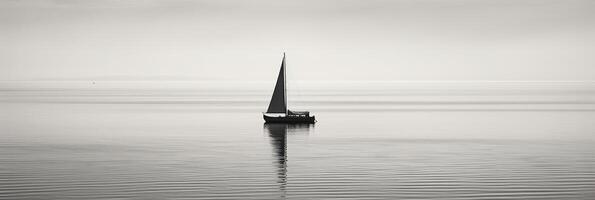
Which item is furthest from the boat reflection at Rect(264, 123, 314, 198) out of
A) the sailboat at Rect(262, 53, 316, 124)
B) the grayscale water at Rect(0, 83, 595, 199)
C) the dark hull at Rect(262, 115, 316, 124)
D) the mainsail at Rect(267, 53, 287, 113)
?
the mainsail at Rect(267, 53, 287, 113)

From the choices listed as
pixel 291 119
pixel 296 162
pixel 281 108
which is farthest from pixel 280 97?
pixel 296 162

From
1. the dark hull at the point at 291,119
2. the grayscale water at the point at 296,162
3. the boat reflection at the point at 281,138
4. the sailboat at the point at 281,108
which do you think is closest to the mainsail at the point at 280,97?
the sailboat at the point at 281,108

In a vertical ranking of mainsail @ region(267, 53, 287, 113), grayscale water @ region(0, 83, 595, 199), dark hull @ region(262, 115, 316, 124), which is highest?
mainsail @ region(267, 53, 287, 113)

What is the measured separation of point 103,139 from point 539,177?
1875 inches

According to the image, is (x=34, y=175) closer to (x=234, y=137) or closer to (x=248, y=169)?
(x=248, y=169)

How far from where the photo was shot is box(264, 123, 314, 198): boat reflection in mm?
53406

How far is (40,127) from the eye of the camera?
340 ft

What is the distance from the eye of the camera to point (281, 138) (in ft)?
280

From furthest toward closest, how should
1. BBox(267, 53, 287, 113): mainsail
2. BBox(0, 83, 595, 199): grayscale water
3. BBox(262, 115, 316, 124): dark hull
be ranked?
BBox(262, 115, 316, 124): dark hull < BBox(267, 53, 287, 113): mainsail < BBox(0, 83, 595, 199): grayscale water

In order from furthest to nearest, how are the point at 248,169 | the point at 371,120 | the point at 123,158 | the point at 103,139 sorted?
the point at 371,120, the point at 103,139, the point at 123,158, the point at 248,169

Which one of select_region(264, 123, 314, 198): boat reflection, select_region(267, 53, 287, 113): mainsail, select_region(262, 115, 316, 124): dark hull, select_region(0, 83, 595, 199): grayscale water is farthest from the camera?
select_region(262, 115, 316, 124): dark hull

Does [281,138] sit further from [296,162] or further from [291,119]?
[296,162]

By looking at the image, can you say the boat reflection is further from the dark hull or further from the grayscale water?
the dark hull

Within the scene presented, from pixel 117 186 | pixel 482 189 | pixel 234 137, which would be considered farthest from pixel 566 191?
pixel 234 137
